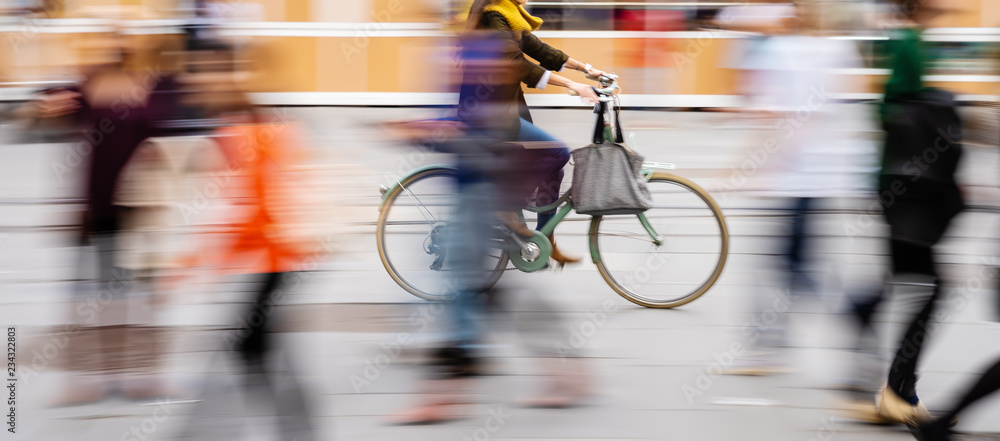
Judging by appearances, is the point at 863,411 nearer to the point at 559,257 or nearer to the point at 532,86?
the point at 559,257

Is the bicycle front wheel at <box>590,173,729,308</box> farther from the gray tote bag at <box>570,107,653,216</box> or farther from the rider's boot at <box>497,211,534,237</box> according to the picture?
the rider's boot at <box>497,211,534,237</box>

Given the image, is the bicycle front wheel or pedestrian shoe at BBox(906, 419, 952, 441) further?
the bicycle front wheel

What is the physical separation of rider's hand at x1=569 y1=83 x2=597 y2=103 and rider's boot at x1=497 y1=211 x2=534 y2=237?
2.05 ft

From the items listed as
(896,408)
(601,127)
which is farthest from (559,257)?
(896,408)

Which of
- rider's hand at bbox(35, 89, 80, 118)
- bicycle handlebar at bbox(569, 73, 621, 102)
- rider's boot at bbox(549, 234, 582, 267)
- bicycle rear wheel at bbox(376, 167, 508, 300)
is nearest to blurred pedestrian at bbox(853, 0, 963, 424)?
bicycle handlebar at bbox(569, 73, 621, 102)

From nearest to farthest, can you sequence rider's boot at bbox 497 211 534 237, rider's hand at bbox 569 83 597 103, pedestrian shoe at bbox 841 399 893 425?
pedestrian shoe at bbox 841 399 893 425, rider's boot at bbox 497 211 534 237, rider's hand at bbox 569 83 597 103

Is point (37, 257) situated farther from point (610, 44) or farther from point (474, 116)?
point (610, 44)

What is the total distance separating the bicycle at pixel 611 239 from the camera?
494 cm

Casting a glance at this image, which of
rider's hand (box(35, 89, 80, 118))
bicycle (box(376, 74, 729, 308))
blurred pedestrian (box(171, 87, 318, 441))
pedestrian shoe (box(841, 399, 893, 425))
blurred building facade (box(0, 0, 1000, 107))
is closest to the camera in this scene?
blurred pedestrian (box(171, 87, 318, 441))

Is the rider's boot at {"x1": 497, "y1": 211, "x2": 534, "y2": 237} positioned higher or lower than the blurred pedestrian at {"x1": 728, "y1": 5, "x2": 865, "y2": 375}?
lower

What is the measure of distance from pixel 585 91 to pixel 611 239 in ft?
2.48

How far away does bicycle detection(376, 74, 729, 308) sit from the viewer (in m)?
4.94

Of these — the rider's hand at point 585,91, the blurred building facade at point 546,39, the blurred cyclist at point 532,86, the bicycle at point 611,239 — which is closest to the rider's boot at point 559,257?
the blurred cyclist at point 532,86

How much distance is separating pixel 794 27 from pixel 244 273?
7.68 feet
